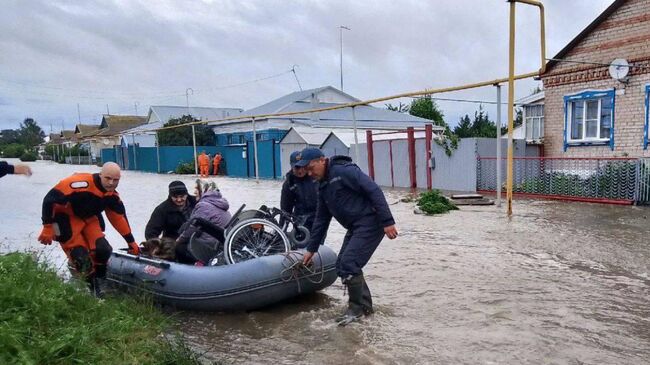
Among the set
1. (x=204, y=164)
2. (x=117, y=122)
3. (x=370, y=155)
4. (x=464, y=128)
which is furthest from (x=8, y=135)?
(x=370, y=155)

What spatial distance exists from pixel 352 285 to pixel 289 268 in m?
0.77

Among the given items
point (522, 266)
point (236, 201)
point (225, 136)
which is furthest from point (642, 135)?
point (225, 136)

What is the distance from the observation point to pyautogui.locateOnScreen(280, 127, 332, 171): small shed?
25.7m

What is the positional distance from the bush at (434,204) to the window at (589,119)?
567 centimetres

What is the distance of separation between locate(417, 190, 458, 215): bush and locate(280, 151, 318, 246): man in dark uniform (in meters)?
6.46

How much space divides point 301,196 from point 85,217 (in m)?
2.40

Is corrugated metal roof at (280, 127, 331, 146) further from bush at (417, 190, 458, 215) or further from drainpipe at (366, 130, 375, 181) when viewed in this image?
bush at (417, 190, 458, 215)

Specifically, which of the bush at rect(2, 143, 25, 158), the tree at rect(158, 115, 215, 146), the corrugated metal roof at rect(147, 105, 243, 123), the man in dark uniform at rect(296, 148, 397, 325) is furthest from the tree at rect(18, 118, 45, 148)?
the man in dark uniform at rect(296, 148, 397, 325)

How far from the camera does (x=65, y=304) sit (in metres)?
4.06

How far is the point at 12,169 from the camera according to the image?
17.4 ft

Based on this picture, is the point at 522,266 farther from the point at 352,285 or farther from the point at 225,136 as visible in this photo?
the point at 225,136

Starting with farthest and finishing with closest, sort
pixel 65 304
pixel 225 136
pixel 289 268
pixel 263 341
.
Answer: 1. pixel 225 136
2. pixel 289 268
3. pixel 263 341
4. pixel 65 304

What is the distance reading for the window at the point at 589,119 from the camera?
50.0 ft

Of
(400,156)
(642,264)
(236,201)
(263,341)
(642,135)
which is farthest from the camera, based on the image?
(400,156)
